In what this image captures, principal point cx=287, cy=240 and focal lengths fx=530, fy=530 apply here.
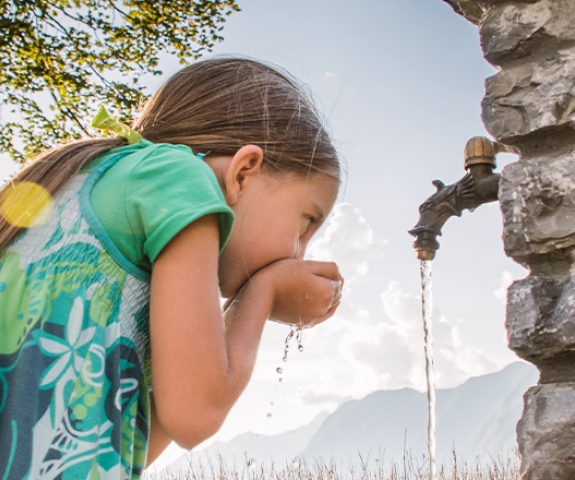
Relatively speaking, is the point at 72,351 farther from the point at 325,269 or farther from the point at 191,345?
the point at 325,269

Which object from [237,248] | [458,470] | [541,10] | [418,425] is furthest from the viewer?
[418,425]

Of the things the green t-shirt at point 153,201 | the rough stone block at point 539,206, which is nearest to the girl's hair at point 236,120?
the green t-shirt at point 153,201

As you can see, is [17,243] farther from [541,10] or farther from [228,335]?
[541,10]

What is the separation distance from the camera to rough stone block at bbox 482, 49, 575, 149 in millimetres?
1333

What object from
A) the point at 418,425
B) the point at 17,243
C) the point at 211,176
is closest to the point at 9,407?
the point at 17,243

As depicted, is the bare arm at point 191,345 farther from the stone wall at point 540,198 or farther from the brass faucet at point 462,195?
the brass faucet at point 462,195

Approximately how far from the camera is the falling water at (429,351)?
80.8 inches

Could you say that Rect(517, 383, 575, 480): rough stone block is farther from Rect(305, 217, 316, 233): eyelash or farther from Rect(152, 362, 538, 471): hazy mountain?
Rect(152, 362, 538, 471): hazy mountain

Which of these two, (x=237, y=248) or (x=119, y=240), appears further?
(x=237, y=248)

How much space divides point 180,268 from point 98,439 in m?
0.30

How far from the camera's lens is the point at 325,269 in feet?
4.05

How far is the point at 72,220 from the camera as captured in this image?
943mm

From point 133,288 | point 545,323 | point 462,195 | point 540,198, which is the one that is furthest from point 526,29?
point 133,288

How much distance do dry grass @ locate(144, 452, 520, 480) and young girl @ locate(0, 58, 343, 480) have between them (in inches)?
210
